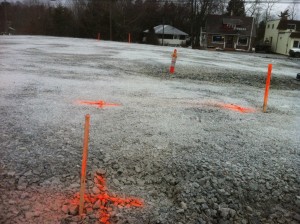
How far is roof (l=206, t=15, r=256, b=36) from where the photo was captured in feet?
178

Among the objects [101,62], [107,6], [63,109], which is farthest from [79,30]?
[63,109]

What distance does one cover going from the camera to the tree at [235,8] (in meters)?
65.7

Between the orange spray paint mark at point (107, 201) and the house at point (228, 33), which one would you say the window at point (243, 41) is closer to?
the house at point (228, 33)

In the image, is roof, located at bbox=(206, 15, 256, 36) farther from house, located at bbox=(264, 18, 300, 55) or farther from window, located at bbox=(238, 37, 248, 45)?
house, located at bbox=(264, 18, 300, 55)

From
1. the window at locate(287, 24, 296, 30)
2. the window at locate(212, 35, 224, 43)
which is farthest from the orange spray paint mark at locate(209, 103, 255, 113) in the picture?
the window at locate(287, 24, 296, 30)

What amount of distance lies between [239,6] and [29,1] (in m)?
53.8

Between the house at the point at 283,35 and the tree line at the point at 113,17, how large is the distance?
8350 mm

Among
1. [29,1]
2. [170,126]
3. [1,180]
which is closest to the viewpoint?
[1,180]

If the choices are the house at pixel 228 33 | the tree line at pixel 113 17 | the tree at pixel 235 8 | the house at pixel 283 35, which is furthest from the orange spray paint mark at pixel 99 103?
the tree at pixel 235 8

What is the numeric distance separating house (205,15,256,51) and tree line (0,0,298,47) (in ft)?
7.60

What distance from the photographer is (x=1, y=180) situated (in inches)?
161

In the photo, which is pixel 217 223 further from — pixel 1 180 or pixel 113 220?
pixel 1 180

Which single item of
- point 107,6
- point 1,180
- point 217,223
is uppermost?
point 107,6

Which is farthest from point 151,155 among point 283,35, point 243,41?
point 283,35
